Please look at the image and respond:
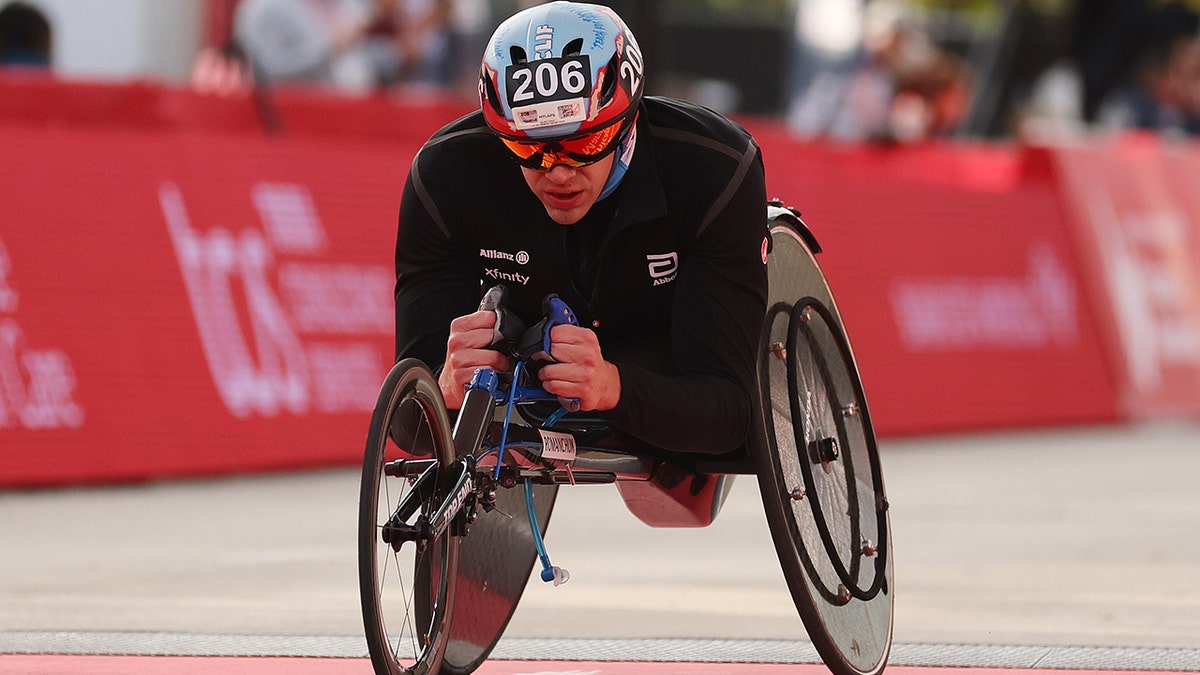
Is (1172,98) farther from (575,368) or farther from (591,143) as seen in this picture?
(575,368)

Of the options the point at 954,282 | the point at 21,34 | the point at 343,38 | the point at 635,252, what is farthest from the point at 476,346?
the point at 954,282

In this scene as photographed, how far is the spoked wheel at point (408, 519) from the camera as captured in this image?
15.0ft

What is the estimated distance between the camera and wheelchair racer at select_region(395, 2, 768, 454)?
5.01 m

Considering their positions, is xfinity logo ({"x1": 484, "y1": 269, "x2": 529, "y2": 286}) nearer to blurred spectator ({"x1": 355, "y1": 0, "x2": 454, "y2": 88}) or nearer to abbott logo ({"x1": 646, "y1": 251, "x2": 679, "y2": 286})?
abbott logo ({"x1": 646, "y1": 251, "x2": 679, "y2": 286})

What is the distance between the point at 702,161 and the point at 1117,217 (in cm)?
1050

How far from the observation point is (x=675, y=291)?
5320mm

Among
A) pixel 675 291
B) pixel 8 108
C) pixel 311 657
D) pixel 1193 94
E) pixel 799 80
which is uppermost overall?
pixel 675 291

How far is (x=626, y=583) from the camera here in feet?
25.4

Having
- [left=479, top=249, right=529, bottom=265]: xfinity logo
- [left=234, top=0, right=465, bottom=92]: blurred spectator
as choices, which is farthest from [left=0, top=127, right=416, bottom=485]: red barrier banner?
[left=479, top=249, right=529, bottom=265]: xfinity logo

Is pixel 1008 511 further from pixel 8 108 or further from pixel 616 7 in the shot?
pixel 616 7

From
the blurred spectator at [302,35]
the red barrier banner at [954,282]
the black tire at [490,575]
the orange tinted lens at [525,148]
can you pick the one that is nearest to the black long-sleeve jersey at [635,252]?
the orange tinted lens at [525,148]

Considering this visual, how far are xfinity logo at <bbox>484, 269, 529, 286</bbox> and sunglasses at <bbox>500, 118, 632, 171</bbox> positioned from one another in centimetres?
32

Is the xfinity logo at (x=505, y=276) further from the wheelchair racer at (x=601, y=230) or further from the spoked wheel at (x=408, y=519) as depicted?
the spoked wheel at (x=408, y=519)

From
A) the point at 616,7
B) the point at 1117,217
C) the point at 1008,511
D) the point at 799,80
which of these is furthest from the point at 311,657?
the point at 799,80
